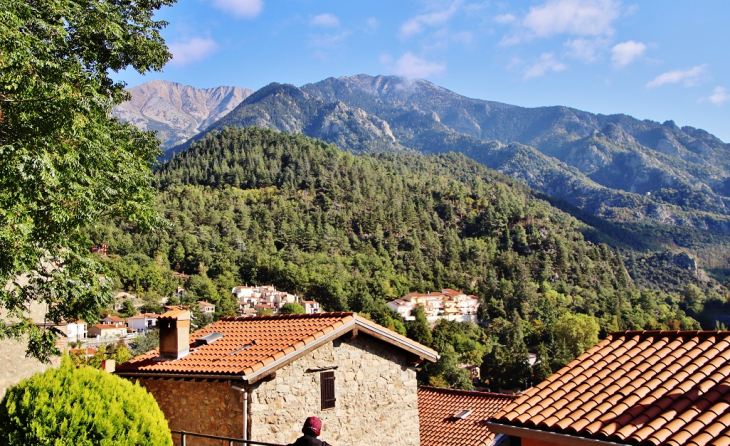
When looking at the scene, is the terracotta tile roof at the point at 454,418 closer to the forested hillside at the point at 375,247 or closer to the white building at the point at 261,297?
the forested hillside at the point at 375,247

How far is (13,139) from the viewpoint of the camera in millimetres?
7699

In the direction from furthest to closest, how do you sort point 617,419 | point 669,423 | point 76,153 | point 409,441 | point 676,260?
point 676,260 < point 409,441 < point 76,153 < point 617,419 < point 669,423

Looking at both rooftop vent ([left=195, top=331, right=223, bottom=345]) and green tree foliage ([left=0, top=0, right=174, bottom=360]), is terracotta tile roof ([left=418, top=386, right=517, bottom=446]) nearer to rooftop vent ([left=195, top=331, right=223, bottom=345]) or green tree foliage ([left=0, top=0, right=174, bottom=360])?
rooftop vent ([left=195, top=331, right=223, bottom=345])

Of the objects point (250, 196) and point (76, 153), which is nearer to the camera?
point (76, 153)

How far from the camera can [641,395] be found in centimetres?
585

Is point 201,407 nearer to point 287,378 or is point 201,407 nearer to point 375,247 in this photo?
point 287,378

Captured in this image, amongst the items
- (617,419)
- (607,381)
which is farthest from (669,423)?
(607,381)

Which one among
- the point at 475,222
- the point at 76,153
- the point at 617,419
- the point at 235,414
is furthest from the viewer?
the point at 475,222

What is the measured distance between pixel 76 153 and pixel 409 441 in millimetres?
7957

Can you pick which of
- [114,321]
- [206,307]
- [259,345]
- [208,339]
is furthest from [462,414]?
[206,307]

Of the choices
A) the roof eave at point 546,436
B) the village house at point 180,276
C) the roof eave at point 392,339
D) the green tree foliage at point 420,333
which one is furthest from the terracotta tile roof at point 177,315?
the village house at point 180,276

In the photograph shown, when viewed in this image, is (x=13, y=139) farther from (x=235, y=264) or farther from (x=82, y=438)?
(x=235, y=264)

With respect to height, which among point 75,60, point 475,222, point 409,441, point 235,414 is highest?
Result: point 475,222

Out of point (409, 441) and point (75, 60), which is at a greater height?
point (75, 60)
